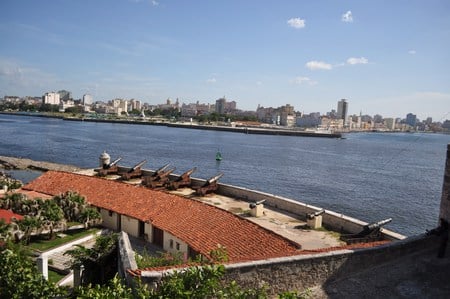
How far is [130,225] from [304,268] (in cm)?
1566

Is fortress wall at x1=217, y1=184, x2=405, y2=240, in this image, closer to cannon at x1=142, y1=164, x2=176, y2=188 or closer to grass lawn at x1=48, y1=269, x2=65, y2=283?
cannon at x1=142, y1=164, x2=176, y2=188

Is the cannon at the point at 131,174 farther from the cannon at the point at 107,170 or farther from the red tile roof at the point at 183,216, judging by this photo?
the red tile roof at the point at 183,216

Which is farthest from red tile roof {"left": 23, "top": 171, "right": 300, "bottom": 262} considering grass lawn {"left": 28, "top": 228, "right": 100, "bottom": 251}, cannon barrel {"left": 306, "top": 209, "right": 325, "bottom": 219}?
cannon barrel {"left": 306, "top": 209, "right": 325, "bottom": 219}

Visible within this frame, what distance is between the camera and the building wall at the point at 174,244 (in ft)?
67.9

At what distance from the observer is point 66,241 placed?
23312 millimetres

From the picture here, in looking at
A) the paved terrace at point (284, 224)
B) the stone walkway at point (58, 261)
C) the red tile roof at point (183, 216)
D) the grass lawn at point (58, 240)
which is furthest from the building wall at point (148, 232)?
the paved terrace at point (284, 224)

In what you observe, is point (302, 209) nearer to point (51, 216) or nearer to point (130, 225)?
point (130, 225)

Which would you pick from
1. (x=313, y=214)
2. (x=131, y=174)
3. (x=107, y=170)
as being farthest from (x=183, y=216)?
(x=107, y=170)

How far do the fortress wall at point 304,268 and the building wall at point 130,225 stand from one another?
48.9 feet

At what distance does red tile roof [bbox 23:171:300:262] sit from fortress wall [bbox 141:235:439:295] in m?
1.42

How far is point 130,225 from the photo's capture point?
25.1m

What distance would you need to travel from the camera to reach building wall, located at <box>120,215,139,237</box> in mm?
24750

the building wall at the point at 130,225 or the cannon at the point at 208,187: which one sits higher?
the cannon at the point at 208,187

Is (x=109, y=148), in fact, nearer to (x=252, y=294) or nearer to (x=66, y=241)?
(x=66, y=241)
